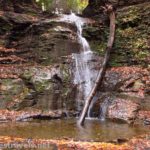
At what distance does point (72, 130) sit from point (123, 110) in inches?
127

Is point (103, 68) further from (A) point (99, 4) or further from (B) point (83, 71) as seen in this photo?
(A) point (99, 4)

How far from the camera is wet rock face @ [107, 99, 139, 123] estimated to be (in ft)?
44.7

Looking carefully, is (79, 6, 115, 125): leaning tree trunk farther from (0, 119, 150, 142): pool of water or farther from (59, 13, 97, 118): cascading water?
(59, 13, 97, 118): cascading water

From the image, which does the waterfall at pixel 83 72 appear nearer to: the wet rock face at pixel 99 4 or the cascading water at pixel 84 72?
the cascading water at pixel 84 72

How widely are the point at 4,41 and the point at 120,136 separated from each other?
34.3ft

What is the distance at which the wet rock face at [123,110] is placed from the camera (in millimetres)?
13634

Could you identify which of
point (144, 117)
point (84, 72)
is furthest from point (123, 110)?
point (84, 72)

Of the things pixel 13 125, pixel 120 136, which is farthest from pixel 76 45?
pixel 120 136

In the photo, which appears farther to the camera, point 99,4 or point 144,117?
point 99,4

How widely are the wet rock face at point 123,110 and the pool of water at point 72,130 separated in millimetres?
655

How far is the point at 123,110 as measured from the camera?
46.0 feet

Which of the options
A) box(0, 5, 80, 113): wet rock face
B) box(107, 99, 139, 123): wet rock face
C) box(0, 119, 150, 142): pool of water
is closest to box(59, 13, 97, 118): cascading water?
Result: box(0, 5, 80, 113): wet rock face

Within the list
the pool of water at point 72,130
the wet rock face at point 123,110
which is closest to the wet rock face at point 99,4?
the wet rock face at point 123,110

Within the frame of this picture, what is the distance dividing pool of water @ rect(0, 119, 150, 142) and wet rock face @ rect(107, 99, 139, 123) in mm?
655
